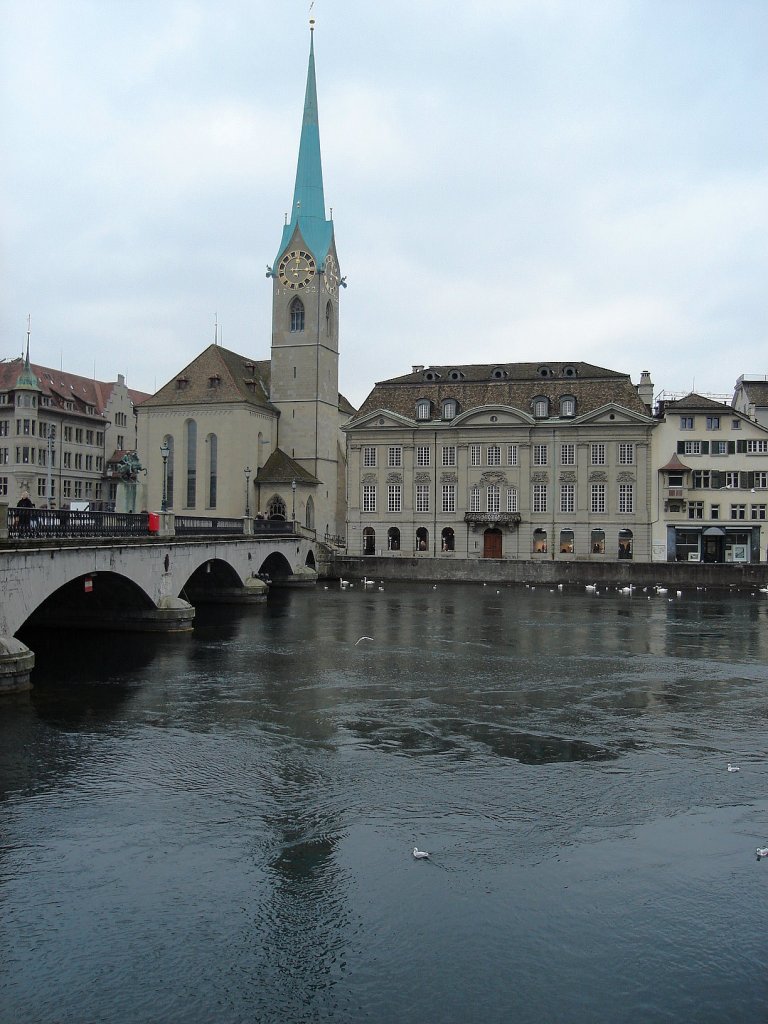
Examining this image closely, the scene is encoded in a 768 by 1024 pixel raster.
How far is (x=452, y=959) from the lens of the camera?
991cm

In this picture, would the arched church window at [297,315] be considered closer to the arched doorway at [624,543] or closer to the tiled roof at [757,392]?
the arched doorway at [624,543]

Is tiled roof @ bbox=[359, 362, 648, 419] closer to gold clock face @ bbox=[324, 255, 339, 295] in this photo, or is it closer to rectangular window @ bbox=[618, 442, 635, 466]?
rectangular window @ bbox=[618, 442, 635, 466]

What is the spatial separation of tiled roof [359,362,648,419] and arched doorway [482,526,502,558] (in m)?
8.72

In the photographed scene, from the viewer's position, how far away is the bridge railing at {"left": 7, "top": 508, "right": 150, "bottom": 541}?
24.7 metres

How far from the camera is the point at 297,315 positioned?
250 ft

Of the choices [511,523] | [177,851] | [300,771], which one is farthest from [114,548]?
[511,523]

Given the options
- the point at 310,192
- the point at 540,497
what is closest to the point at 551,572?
the point at 540,497

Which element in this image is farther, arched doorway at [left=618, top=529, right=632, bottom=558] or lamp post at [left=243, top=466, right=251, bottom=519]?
lamp post at [left=243, top=466, right=251, bottom=519]

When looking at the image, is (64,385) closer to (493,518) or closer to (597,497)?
(493,518)

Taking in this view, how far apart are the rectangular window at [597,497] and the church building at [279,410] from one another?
19.5 metres

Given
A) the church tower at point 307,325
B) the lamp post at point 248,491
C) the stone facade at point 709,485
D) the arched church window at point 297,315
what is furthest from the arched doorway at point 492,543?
the arched church window at point 297,315

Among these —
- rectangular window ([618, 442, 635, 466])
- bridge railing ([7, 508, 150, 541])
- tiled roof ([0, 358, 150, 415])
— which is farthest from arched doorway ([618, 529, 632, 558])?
tiled roof ([0, 358, 150, 415])

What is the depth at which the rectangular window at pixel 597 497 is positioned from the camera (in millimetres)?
65438

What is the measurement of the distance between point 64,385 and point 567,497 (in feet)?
149
